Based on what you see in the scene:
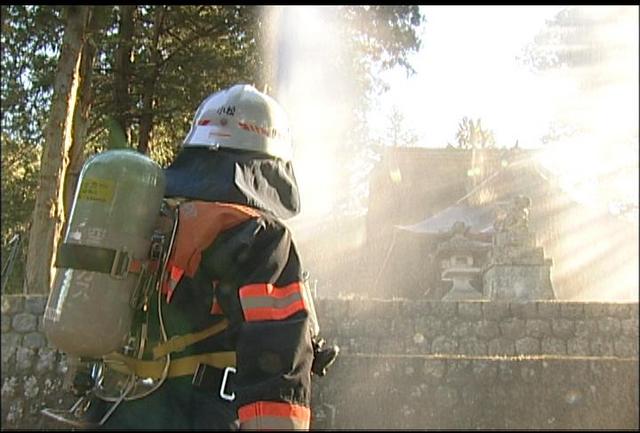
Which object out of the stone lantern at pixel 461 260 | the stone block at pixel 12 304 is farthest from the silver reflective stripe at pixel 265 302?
the stone lantern at pixel 461 260

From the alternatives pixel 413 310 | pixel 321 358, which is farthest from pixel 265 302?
pixel 413 310

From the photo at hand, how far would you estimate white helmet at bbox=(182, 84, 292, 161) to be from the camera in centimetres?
239

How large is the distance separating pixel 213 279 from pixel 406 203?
29.3 meters

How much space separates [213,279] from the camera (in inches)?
84.4

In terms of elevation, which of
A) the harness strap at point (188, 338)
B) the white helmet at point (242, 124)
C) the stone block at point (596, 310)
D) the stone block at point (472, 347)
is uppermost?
the white helmet at point (242, 124)

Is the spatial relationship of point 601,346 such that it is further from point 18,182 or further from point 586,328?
point 18,182

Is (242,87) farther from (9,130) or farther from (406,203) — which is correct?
(406,203)

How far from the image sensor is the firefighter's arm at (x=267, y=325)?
1.85m

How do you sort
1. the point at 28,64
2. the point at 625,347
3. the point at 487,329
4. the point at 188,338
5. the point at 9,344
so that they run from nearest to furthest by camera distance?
the point at 188,338, the point at 9,344, the point at 625,347, the point at 487,329, the point at 28,64

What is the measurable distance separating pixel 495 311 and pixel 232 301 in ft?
21.3

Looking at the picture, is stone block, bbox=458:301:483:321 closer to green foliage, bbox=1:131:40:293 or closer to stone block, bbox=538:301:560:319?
stone block, bbox=538:301:560:319

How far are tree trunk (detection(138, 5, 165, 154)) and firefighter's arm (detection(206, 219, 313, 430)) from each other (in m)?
11.7

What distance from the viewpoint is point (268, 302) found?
1.96 meters

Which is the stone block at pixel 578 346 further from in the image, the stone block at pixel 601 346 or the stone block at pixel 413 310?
the stone block at pixel 413 310
